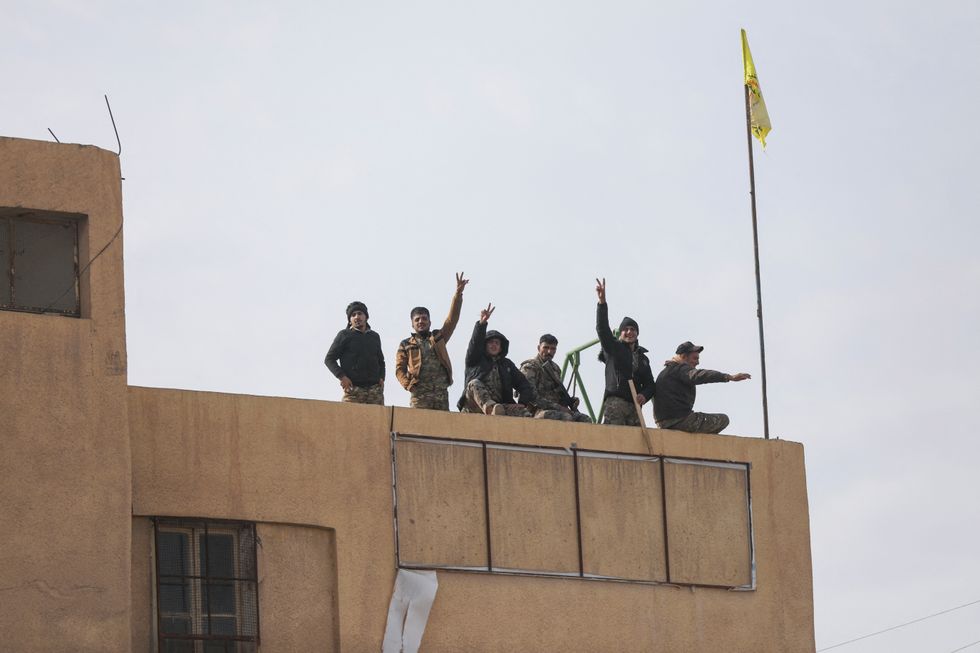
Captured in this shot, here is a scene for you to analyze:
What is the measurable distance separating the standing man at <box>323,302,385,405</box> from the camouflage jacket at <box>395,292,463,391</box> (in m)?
0.49

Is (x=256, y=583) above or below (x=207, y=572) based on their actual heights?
below

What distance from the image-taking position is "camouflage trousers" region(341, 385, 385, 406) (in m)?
19.3

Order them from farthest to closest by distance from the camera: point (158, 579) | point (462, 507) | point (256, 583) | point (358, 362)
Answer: point (358, 362), point (462, 507), point (256, 583), point (158, 579)

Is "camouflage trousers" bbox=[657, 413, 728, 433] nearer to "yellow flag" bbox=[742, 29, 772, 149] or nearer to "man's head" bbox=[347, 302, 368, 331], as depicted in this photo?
"man's head" bbox=[347, 302, 368, 331]

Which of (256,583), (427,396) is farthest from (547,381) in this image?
(256,583)

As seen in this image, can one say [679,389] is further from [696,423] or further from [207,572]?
[207,572]

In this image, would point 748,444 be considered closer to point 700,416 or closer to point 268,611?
point 700,416

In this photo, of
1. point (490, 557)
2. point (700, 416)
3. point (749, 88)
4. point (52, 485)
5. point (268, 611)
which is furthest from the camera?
point (749, 88)

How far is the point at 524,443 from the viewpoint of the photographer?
19453 mm

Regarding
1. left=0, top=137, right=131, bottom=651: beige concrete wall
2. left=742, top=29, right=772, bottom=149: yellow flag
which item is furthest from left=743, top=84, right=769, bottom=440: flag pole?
left=0, top=137, right=131, bottom=651: beige concrete wall

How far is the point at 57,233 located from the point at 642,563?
6.83 meters

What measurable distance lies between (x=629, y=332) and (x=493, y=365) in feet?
5.43

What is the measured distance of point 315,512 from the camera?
18.0 meters

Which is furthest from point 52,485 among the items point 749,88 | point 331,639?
point 749,88
